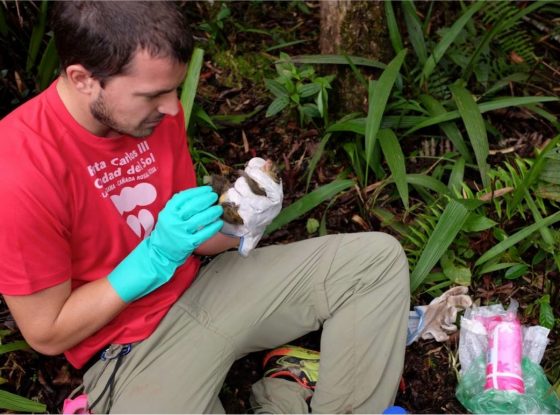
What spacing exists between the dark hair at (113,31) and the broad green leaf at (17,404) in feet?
3.78

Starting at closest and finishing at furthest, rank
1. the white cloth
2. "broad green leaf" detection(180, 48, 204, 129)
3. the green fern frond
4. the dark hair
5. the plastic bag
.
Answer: the dark hair, the white cloth, the plastic bag, "broad green leaf" detection(180, 48, 204, 129), the green fern frond

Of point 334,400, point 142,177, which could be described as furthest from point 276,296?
point 142,177

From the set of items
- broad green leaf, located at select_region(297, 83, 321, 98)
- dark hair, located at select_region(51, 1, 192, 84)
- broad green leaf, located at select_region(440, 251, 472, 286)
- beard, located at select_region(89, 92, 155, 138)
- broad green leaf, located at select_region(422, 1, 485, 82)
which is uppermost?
dark hair, located at select_region(51, 1, 192, 84)

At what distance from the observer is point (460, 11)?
3.55 meters

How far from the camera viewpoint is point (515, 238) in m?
2.51

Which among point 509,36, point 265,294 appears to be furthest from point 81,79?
point 509,36

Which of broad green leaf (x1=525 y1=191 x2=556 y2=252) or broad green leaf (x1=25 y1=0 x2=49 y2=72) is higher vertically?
broad green leaf (x1=25 y1=0 x2=49 y2=72)

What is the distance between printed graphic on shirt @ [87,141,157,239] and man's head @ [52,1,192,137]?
0.61 feet

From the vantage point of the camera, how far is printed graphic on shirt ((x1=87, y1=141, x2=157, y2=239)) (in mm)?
1898

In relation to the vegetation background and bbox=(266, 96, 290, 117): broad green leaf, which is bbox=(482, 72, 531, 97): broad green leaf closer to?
the vegetation background

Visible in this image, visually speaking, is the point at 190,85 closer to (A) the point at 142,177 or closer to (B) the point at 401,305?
(A) the point at 142,177

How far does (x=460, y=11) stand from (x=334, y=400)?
7.76ft

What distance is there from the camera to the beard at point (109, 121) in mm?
1758

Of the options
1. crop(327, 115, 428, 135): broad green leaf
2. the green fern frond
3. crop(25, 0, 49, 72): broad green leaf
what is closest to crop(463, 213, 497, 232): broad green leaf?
crop(327, 115, 428, 135): broad green leaf
